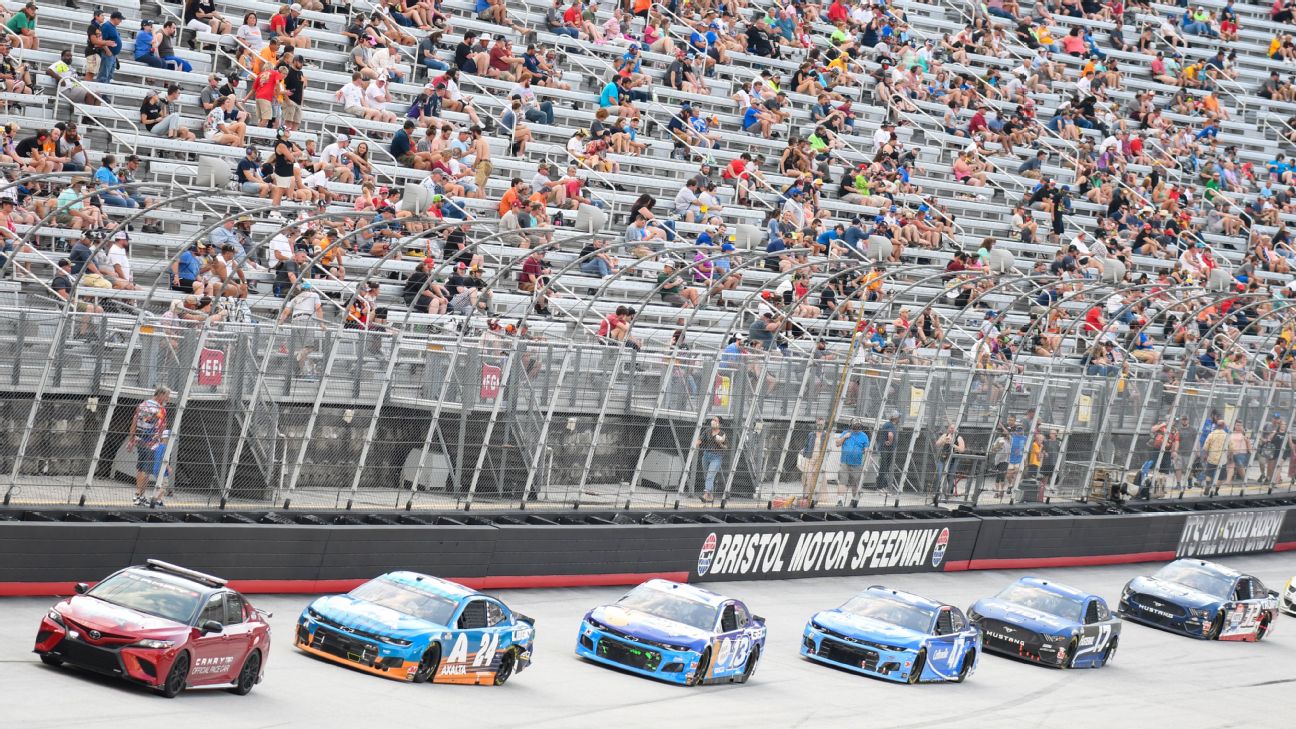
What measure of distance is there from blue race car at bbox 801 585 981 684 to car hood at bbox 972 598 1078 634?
2466mm

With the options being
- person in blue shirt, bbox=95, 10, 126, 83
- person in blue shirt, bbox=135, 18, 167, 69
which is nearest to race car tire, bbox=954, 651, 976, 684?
person in blue shirt, bbox=95, 10, 126, 83

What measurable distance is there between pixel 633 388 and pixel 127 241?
714 centimetres

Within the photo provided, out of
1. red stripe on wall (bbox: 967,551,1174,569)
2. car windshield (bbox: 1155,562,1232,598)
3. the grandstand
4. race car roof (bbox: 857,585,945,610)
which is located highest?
the grandstand

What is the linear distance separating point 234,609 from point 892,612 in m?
10.1

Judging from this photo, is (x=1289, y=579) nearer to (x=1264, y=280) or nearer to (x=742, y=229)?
(x=1264, y=280)

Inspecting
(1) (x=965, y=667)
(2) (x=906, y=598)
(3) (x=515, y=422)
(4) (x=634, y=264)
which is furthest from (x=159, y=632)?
(1) (x=965, y=667)

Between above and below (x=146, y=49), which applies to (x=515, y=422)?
below

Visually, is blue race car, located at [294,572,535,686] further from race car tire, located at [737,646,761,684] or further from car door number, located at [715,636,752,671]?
race car tire, located at [737,646,761,684]

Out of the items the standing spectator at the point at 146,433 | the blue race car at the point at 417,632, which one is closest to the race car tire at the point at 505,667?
the blue race car at the point at 417,632

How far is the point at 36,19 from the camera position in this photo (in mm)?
30734

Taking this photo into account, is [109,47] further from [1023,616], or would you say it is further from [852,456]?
[1023,616]

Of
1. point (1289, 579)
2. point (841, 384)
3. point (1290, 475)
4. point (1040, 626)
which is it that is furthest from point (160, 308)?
point (1290, 475)

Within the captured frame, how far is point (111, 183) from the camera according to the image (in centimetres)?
2598

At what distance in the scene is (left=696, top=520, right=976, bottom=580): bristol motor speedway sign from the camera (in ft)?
94.0
